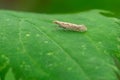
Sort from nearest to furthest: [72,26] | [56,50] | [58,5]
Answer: [56,50] → [72,26] → [58,5]

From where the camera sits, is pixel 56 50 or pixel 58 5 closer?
pixel 56 50

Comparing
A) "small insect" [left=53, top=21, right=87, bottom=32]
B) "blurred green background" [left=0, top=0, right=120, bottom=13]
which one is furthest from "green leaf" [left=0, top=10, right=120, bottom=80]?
"blurred green background" [left=0, top=0, right=120, bottom=13]

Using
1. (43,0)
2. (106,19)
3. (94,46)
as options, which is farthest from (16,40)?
(43,0)

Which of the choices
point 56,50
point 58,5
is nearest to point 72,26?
point 56,50

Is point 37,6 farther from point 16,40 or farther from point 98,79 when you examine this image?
point 98,79

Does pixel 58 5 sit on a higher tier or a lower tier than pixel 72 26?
lower

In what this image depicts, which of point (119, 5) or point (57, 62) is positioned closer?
point (57, 62)

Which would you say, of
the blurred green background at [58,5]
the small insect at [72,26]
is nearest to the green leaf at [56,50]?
the small insect at [72,26]

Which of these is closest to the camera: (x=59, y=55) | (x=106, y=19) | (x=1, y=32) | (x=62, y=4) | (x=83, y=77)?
(x=83, y=77)

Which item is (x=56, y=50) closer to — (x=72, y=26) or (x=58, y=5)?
(x=72, y=26)
